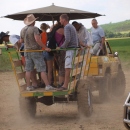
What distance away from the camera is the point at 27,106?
11695mm

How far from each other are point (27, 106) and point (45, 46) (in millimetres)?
1564

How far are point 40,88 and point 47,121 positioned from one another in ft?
2.33

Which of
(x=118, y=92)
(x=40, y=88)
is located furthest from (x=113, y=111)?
(x=118, y=92)

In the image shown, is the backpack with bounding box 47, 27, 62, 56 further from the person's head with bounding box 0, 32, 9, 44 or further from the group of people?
the person's head with bounding box 0, 32, 9, 44

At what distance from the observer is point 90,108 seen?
1140 centimetres

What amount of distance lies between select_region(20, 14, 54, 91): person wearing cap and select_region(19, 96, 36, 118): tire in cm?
49

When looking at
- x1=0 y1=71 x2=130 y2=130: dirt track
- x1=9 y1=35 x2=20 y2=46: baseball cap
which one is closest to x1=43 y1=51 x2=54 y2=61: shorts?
x1=9 y1=35 x2=20 y2=46: baseball cap

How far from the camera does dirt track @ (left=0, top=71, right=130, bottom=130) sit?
1043 centimetres

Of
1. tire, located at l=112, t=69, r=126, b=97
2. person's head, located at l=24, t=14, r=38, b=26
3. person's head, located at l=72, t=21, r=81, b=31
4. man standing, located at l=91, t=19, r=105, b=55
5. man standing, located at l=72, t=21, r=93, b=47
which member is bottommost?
tire, located at l=112, t=69, r=126, b=97

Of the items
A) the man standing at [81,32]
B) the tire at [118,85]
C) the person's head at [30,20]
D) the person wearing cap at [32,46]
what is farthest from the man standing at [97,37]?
the person's head at [30,20]

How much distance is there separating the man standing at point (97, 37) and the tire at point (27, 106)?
334 centimetres

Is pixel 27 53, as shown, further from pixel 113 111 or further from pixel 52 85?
pixel 113 111

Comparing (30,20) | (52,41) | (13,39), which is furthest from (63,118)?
(30,20)

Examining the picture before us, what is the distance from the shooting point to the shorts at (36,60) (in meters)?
11.0
